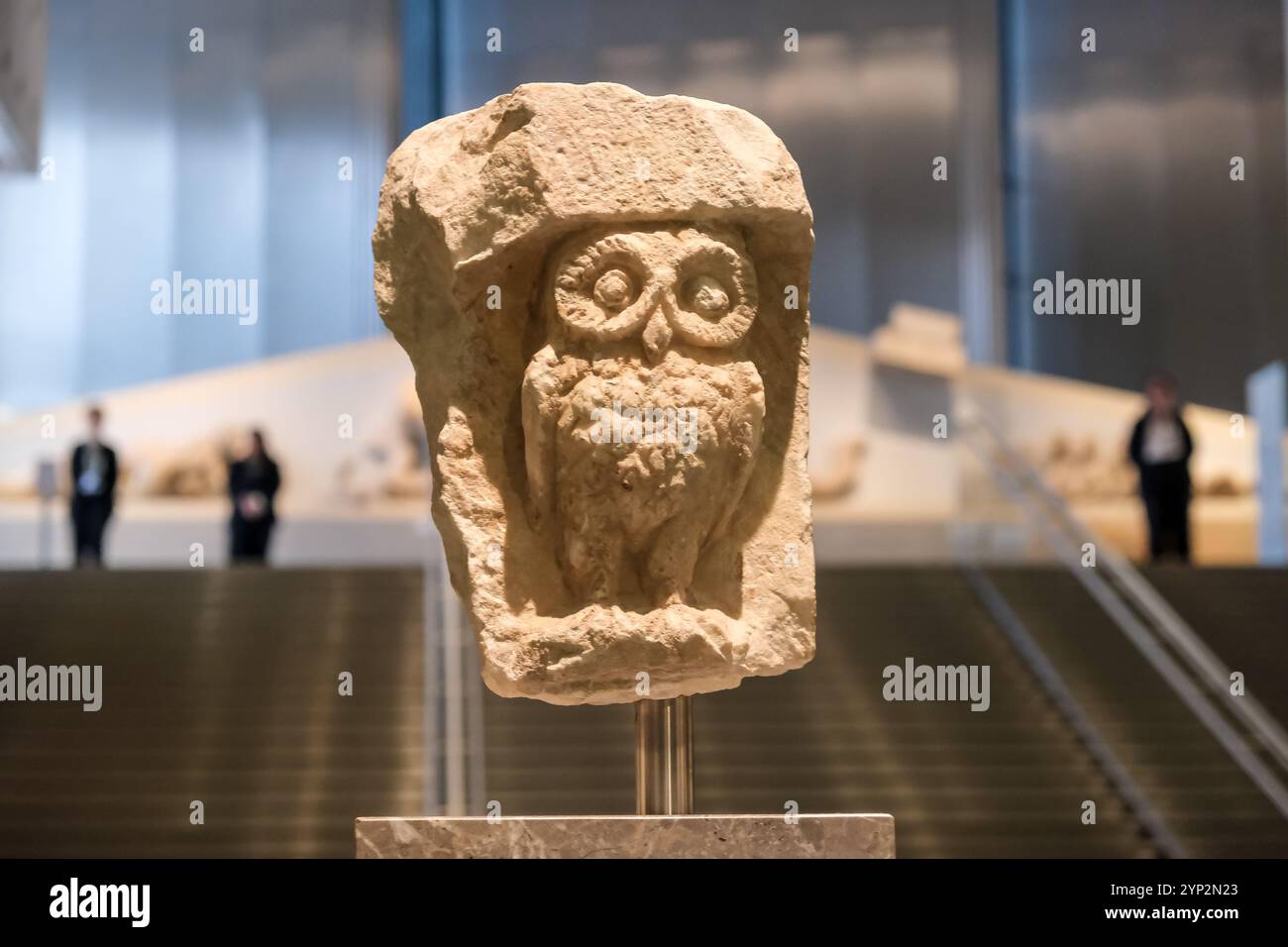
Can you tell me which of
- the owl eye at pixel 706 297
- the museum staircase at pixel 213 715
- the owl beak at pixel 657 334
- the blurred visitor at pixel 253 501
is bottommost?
the museum staircase at pixel 213 715

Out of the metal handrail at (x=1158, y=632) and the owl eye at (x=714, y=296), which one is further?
the metal handrail at (x=1158, y=632)

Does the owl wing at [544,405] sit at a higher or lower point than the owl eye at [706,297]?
lower

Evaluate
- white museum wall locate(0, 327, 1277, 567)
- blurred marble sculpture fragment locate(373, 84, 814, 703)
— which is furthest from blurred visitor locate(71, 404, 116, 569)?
blurred marble sculpture fragment locate(373, 84, 814, 703)

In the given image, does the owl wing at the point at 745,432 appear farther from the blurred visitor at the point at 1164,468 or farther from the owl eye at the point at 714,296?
the blurred visitor at the point at 1164,468

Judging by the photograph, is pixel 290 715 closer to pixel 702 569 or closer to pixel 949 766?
pixel 949 766

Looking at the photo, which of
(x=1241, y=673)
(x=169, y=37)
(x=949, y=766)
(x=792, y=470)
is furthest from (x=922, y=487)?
(x=792, y=470)

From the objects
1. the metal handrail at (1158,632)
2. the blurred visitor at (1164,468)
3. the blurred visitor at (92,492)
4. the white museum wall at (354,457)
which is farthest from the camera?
the white museum wall at (354,457)

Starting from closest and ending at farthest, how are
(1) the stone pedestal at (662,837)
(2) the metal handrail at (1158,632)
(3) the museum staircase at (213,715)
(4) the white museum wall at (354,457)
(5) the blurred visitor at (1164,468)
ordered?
1. (1) the stone pedestal at (662,837)
2. (2) the metal handrail at (1158,632)
3. (3) the museum staircase at (213,715)
4. (5) the blurred visitor at (1164,468)
5. (4) the white museum wall at (354,457)

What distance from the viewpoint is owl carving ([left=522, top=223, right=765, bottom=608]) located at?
337cm

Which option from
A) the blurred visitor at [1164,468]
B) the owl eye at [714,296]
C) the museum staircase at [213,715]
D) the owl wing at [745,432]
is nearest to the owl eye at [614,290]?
the owl eye at [714,296]

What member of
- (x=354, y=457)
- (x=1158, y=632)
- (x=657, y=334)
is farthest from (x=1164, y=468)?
(x=657, y=334)

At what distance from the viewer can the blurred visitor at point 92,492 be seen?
29.5 ft

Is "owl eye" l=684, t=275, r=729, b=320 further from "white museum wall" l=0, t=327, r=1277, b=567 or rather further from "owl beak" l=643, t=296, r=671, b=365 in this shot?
"white museum wall" l=0, t=327, r=1277, b=567

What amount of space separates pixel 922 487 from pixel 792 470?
7724 millimetres
